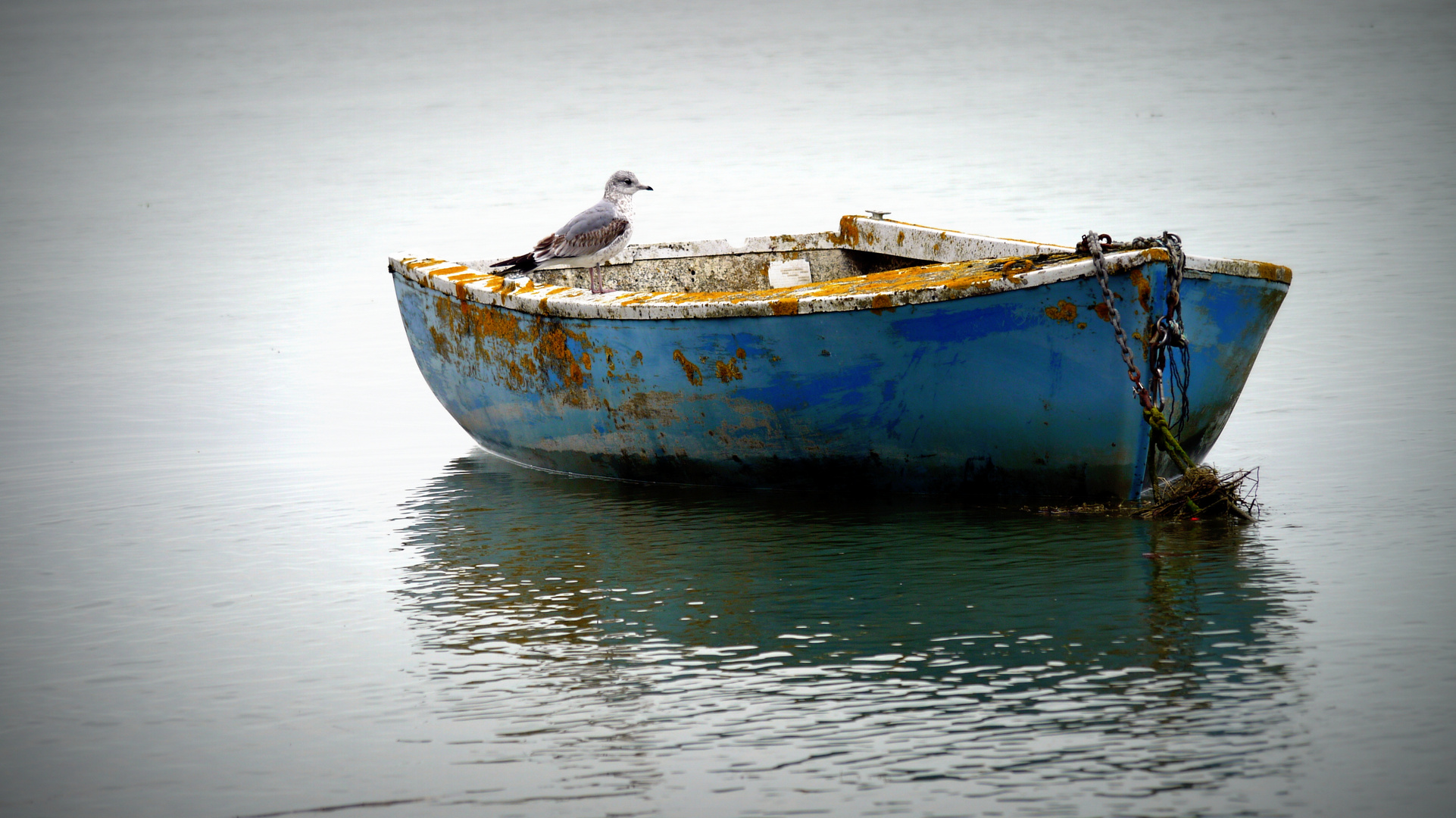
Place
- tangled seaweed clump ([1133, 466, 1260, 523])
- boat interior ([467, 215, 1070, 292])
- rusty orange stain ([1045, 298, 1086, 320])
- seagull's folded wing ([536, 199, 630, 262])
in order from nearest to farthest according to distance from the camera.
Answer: rusty orange stain ([1045, 298, 1086, 320]) < tangled seaweed clump ([1133, 466, 1260, 523]) < seagull's folded wing ([536, 199, 630, 262]) < boat interior ([467, 215, 1070, 292])

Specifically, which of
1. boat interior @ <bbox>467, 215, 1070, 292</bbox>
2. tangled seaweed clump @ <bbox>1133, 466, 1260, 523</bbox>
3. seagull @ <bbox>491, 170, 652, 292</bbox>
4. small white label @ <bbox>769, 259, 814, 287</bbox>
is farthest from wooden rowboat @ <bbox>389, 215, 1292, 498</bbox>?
small white label @ <bbox>769, 259, 814, 287</bbox>

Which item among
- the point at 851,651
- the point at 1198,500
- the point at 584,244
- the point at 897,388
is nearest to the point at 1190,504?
the point at 1198,500

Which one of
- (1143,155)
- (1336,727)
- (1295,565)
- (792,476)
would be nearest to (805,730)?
(1336,727)

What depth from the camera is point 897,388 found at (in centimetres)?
639

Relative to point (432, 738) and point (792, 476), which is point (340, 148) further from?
point (432, 738)

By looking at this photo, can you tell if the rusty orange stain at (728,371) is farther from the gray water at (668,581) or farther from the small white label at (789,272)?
the small white label at (789,272)

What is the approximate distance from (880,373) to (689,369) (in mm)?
821

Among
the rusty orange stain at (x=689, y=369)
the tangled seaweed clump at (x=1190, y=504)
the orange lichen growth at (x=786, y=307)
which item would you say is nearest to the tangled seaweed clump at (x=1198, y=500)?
the tangled seaweed clump at (x=1190, y=504)

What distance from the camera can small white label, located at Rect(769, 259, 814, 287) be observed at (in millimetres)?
9375

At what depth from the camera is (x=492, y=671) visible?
4984 mm

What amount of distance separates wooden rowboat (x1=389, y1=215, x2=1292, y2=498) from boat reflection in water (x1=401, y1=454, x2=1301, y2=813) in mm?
199

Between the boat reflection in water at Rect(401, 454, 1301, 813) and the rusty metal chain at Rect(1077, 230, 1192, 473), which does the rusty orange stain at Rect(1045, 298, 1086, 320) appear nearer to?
the rusty metal chain at Rect(1077, 230, 1192, 473)

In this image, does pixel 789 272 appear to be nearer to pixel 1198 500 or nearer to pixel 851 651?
pixel 1198 500

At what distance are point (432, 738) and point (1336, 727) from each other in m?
2.29
